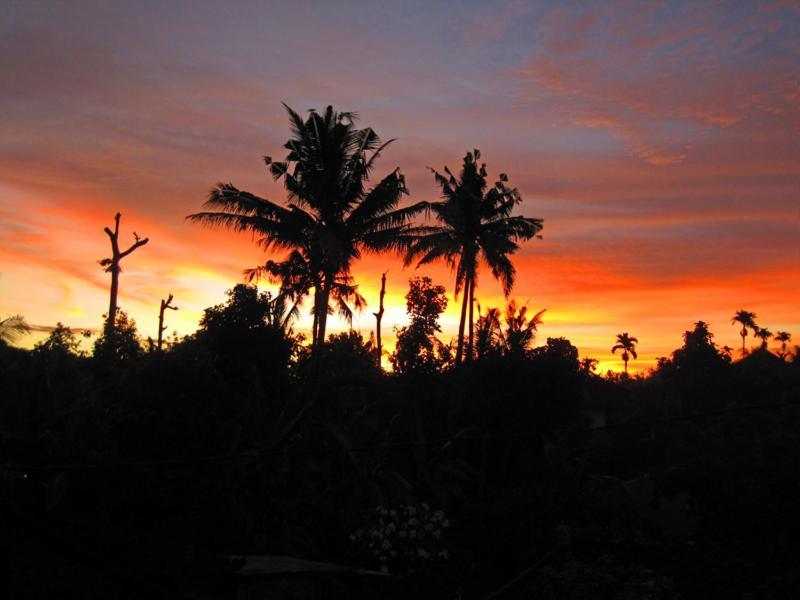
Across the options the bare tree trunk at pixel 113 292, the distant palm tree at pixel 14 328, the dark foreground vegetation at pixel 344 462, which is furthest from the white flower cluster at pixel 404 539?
the bare tree trunk at pixel 113 292

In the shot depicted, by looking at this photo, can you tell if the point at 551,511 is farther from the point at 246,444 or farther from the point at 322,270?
the point at 322,270

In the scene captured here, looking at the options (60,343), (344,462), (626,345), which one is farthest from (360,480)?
(626,345)

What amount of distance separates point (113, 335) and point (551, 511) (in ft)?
51.9

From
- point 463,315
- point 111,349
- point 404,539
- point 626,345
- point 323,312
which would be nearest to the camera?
point 404,539

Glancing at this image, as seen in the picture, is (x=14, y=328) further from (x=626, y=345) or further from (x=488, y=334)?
(x=626, y=345)

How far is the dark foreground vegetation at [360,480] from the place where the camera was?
15477 millimetres

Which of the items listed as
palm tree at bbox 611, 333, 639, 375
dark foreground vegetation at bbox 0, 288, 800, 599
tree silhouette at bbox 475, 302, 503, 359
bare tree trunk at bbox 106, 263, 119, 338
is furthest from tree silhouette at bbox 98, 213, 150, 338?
palm tree at bbox 611, 333, 639, 375

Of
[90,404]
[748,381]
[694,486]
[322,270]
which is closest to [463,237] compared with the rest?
[322,270]

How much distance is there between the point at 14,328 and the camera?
85.0 feet

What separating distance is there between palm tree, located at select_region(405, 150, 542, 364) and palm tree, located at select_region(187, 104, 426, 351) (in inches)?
326

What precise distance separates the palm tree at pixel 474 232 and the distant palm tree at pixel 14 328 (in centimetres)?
1734

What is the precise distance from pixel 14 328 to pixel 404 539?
16037 mm

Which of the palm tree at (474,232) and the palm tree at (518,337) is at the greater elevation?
the palm tree at (474,232)

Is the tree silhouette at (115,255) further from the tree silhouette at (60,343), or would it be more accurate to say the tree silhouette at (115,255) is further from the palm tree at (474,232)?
the palm tree at (474,232)
